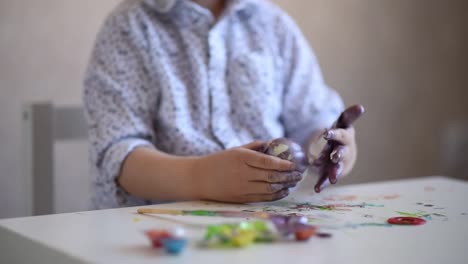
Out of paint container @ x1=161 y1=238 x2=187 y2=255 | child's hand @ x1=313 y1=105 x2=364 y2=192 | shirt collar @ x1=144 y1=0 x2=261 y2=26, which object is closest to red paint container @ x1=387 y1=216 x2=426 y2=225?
child's hand @ x1=313 y1=105 x2=364 y2=192

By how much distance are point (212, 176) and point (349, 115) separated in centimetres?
19

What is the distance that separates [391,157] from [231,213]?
1469 mm

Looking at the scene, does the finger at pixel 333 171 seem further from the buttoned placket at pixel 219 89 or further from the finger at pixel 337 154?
the buttoned placket at pixel 219 89

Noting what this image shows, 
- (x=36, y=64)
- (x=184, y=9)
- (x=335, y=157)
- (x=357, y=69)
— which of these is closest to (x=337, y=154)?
(x=335, y=157)

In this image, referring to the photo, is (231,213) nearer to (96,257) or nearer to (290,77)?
(96,257)

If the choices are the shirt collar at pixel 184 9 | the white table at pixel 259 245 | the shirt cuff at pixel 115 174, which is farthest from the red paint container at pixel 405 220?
the shirt collar at pixel 184 9

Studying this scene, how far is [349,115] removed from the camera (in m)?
0.90

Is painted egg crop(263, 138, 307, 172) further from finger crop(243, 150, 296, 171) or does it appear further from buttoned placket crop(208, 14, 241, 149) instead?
buttoned placket crop(208, 14, 241, 149)

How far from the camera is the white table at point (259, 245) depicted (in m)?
0.57

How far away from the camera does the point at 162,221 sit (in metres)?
0.73

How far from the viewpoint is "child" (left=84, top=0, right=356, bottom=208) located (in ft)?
3.17

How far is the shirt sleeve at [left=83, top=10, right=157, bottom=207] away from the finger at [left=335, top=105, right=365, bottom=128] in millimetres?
271

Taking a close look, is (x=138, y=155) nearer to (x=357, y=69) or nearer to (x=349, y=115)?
(x=349, y=115)

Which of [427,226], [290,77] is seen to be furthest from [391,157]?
[427,226]
